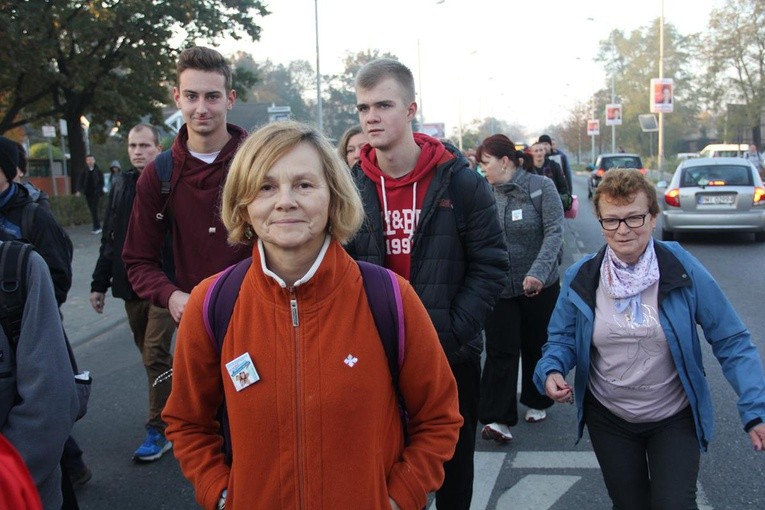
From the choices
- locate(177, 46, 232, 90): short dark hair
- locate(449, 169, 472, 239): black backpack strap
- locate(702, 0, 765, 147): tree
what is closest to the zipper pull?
locate(449, 169, 472, 239): black backpack strap

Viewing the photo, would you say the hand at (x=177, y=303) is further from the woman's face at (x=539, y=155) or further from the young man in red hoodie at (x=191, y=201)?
the woman's face at (x=539, y=155)

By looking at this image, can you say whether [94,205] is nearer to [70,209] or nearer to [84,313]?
[70,209]

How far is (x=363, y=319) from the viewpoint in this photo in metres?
2.00

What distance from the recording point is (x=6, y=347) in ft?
7.79

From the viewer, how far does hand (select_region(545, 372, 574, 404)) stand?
3055 mm

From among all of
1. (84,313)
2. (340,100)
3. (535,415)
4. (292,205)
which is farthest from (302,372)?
(340,100)

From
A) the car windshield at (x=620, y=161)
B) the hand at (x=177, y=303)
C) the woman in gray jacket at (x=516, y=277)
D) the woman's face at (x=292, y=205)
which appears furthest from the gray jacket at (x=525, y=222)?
the car windshield at (x=620, y=161)

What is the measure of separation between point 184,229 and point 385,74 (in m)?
1.15

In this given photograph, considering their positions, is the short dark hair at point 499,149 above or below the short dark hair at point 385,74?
below

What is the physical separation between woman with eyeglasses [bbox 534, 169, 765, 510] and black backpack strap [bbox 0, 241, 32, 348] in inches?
77.6

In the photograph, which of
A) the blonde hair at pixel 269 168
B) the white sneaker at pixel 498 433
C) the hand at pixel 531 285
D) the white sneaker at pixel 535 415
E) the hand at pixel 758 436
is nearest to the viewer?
the blonde hair at pixel 269 168

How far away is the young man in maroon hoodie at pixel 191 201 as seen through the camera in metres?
3.46

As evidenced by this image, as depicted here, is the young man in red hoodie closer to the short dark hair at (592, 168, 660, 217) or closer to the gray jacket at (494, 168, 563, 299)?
the short dark hair at (592, 168, 660, 217)

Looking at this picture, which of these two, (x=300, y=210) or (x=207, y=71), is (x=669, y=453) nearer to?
(x=300, y=210)
